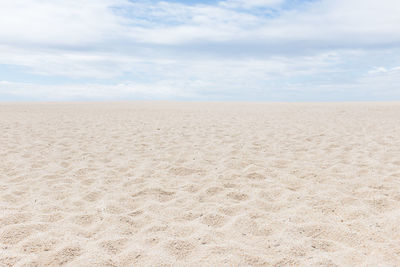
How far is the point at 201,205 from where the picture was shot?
13.8ft

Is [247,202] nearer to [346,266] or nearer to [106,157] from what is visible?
[346,266]

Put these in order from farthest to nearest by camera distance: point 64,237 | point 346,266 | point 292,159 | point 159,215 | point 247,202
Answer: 1. point 292,159
2. point 247,202
3. point 159,215
4. point 64,237
5. point 346,266

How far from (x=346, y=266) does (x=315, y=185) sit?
7.43 feet

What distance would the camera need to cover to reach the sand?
298 centimetres

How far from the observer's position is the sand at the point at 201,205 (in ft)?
9.79

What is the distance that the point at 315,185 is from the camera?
4.93m

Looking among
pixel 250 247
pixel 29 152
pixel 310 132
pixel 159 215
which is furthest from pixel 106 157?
pixel 310 132

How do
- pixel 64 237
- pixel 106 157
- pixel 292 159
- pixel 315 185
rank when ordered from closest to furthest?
pixel 64 237
pixel 315 185
pixel 292 159
pixel 106 157

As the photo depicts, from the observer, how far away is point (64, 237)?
130 inches

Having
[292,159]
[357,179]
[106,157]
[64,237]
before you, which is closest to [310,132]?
[292,159]

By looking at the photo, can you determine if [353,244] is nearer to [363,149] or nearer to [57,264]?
[57,264]

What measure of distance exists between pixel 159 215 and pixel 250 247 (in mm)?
1253

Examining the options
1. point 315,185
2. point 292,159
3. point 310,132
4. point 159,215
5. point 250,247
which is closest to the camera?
point 250,247

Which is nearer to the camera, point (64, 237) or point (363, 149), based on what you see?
point (64, 237)
